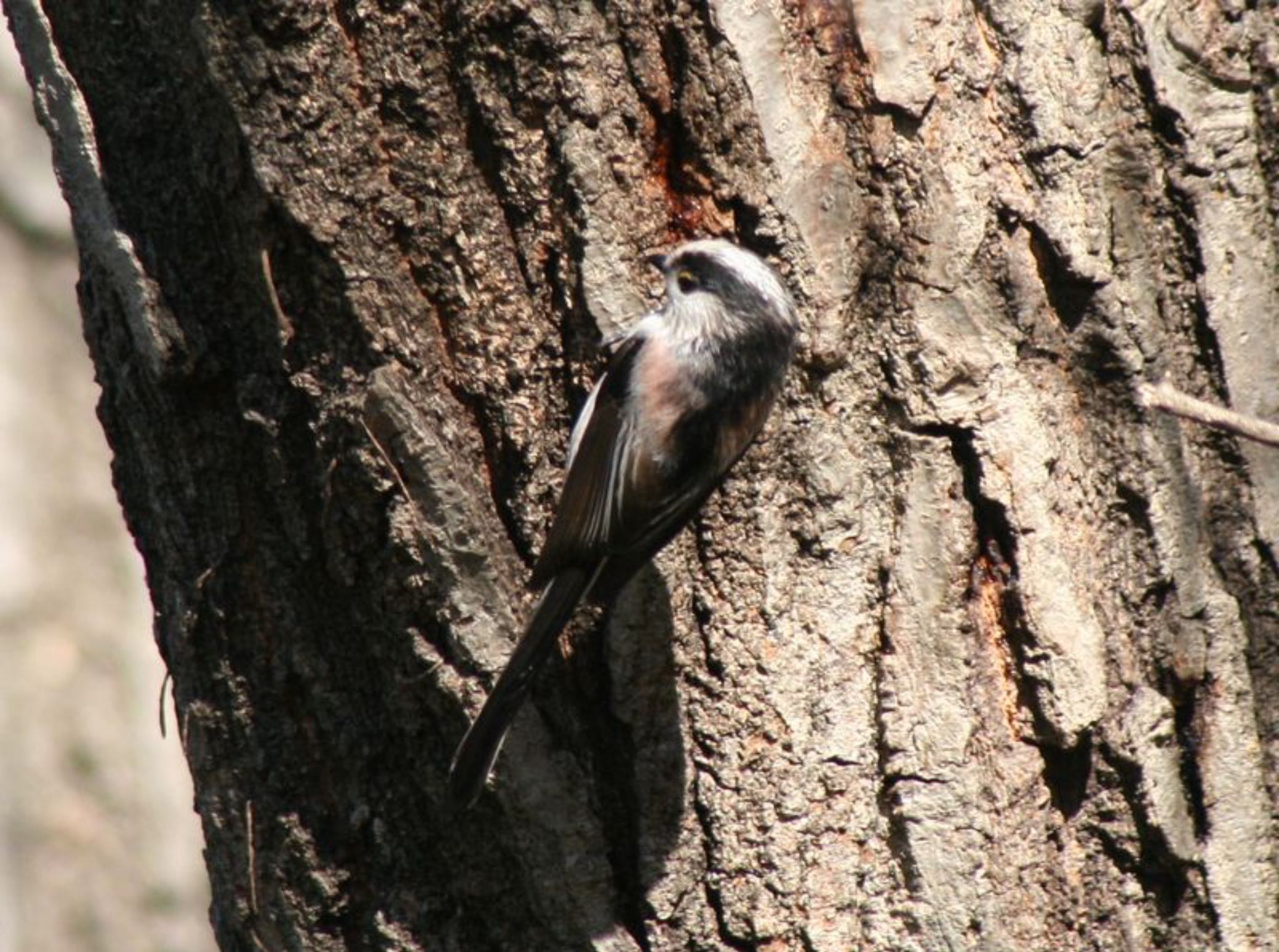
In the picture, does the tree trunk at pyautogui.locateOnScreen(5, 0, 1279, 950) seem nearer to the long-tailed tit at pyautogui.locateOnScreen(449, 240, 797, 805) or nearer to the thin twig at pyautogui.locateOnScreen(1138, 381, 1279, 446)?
the long-tailed tit at pyautogui.locateOnScreen(449, 240, 797, 805)

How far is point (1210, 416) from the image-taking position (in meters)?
1.89

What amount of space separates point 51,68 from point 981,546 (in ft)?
5.20

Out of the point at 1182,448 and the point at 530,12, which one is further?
the point at 1182,448

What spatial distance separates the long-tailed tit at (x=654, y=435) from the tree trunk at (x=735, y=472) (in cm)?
4

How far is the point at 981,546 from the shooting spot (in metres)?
2.16

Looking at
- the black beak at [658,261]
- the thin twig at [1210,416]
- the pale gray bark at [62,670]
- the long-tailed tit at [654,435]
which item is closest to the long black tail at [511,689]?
the long-tailed tit at [654,435]

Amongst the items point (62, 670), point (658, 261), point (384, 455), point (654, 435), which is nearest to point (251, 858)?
point (384, 455)

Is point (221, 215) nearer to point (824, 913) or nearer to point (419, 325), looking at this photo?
point (419, 325)

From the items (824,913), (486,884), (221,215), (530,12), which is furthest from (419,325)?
(824,913)

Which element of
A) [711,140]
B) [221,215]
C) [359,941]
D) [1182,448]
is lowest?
[359,941]

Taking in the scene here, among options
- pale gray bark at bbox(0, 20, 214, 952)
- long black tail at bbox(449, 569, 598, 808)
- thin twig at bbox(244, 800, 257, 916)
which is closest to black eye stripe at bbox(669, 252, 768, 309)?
long black tail at bbox(449, 569, 598, 808)

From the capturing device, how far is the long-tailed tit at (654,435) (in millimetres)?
2100

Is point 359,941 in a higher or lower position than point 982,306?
lower

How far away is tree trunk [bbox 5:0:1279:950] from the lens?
6.91 ft
